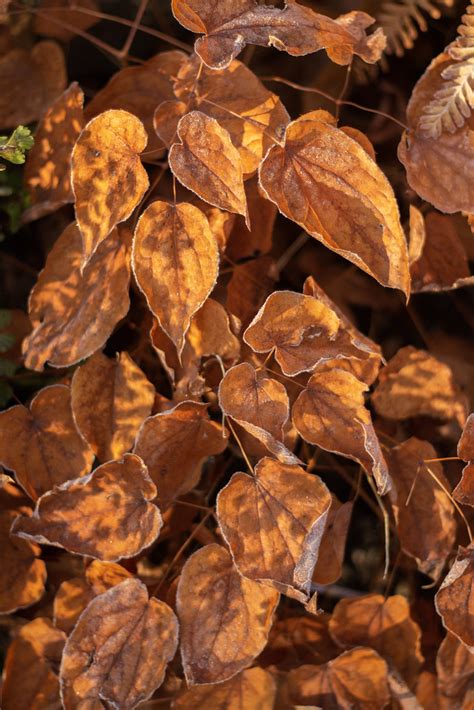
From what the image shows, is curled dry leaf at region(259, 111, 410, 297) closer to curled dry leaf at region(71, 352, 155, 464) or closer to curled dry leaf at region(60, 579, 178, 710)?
curled dry leaf at region(71, 352, 155, 464)

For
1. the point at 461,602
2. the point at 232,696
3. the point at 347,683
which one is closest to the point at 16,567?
the point at 232,696

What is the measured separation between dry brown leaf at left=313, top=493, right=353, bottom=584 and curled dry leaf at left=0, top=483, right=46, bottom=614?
1.16ft

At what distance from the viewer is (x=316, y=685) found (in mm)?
990

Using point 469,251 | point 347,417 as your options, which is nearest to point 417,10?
point 469,251

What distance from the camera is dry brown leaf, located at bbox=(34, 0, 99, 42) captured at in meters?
1.16

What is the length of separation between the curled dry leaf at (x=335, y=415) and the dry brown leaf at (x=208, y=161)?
9.2 inches

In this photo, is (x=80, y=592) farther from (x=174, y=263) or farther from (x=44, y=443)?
(x=174, y=263)

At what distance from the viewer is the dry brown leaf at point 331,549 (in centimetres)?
97

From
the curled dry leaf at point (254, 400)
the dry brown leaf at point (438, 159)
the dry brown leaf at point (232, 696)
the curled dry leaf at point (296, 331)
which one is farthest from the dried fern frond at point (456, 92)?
the dry brown leaf at point (232, 696)

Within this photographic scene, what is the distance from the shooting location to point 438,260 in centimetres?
107

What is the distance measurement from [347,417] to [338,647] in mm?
368

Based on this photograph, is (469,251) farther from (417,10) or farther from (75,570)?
(75,570)

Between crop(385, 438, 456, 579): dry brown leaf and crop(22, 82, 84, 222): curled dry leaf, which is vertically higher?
crop(22, 82, 84, 222): curled dry leaf

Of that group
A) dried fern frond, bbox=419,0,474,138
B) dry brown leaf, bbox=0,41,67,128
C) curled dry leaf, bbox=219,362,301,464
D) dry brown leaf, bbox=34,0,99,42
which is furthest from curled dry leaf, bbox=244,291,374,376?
dry brown leaf, bbox=34,0,99,42
